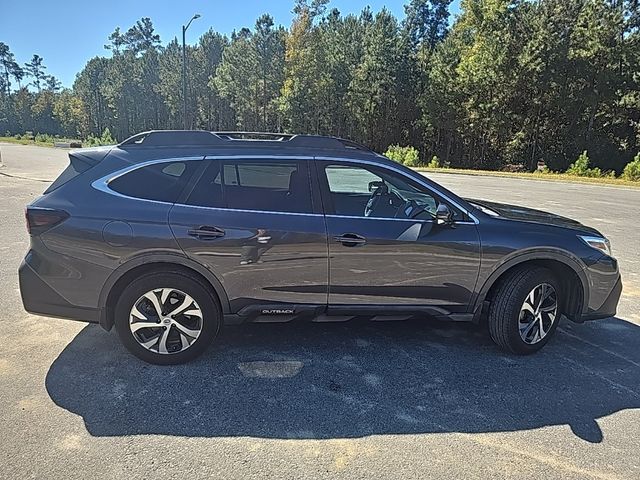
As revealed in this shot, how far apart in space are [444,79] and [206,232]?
133ft

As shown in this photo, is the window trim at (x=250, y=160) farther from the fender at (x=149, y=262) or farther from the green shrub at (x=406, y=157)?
the green shrub at (x=406, y=157)

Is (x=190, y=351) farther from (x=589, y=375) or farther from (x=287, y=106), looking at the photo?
(x=287, y=106)

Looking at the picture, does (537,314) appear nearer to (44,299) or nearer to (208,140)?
(208,140)

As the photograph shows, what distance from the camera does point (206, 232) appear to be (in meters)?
3.60

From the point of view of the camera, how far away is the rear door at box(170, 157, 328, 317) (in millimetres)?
3615

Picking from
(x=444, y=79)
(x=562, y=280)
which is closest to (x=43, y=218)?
(x=562, y=280)

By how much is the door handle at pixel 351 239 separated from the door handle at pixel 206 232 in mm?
897

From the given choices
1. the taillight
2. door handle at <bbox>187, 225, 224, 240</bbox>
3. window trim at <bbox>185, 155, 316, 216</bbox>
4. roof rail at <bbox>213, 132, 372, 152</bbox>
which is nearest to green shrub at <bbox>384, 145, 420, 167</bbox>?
roof rail at <bbox>213, 132, 372, 152</bbox>

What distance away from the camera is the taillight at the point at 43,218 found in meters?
3.55

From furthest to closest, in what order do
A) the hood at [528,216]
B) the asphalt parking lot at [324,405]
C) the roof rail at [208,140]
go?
the hood at [528,216] → the roof rail at [208,140] → the asphalt parking lot at [324,405]

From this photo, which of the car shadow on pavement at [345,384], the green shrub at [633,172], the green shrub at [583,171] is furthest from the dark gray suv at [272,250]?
the green shrub at [583,171]

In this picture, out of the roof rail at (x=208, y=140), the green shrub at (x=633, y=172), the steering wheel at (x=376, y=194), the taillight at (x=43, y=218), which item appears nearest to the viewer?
the taillight at (x=43, y=218)

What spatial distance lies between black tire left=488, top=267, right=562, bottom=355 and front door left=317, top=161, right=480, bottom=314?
0.91 ft

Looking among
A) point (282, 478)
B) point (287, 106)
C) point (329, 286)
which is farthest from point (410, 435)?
point (287, 106)
